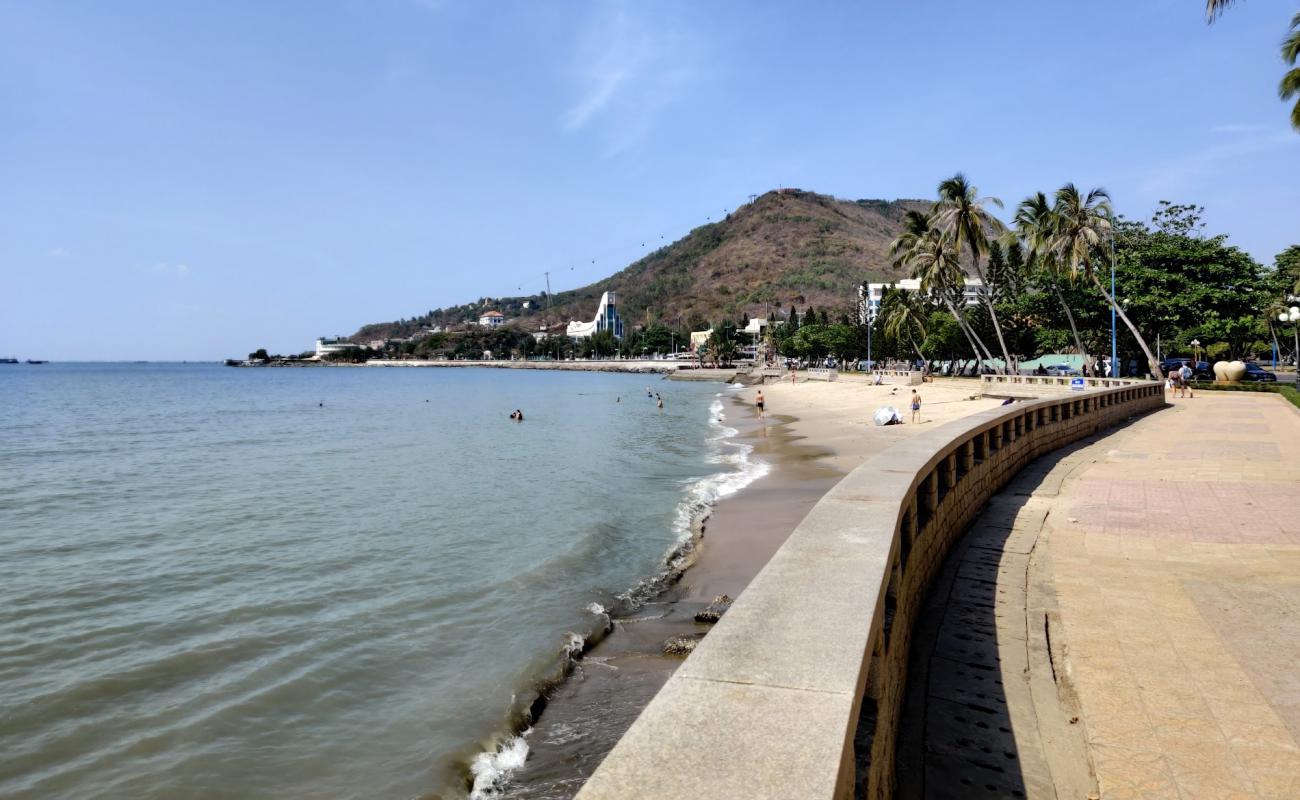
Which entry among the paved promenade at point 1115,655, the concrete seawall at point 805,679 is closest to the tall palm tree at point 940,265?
the paved promenade at point 1115,655

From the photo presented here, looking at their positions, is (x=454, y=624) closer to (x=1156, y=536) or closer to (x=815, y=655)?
(x=815, y=655)

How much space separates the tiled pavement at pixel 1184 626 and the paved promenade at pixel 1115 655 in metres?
0.01

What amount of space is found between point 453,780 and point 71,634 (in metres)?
6.34

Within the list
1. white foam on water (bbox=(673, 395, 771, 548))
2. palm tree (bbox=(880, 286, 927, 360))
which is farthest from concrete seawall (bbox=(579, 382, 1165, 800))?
palm tree (bbox=(880, 286, 927, 360))

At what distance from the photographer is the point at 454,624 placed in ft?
30.0

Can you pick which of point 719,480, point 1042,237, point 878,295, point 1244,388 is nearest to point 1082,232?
point 1042,237

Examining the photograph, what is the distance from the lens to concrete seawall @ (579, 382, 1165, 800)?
72.6 inches

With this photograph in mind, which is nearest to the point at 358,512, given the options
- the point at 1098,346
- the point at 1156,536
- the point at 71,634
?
the point at 71,634

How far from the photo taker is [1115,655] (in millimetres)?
5074

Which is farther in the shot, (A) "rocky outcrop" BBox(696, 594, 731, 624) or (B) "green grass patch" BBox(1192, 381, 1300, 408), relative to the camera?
(B) "green grass patch" BBox(1192, 381, 1300, 408)

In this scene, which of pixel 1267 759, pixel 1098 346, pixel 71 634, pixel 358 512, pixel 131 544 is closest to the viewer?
pixel 1267 759

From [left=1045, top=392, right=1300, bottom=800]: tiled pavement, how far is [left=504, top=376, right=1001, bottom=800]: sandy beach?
3.66 m

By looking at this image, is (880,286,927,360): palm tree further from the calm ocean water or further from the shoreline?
the shoreline

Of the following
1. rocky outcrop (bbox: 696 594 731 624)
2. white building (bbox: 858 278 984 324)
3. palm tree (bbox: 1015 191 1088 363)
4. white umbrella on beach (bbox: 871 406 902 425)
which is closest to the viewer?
rocky outcrop (bbox: 696 594 731 624)
